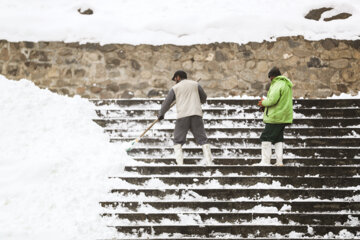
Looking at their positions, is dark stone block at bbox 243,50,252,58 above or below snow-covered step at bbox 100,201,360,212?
above

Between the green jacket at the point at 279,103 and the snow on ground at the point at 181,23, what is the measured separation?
290 centimetres

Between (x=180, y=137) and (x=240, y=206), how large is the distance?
4.49ft

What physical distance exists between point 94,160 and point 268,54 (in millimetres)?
4298

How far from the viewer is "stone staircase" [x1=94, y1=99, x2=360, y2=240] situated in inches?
191

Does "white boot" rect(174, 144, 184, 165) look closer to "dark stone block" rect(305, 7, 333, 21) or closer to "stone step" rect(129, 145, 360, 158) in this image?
"stone step" rect(129, 145, 360, 158)

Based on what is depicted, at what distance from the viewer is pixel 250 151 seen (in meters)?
6.14

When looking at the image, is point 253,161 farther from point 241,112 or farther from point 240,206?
point 241,112

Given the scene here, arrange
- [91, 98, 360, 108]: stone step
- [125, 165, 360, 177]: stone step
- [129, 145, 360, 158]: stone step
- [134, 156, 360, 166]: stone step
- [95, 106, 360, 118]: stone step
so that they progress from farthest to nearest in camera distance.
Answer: [91, 98, 360, 108]: stone step
[95, 106, 360, 118]: stone step
[129, 145, 360, 158]: stone step
[134, 156, 360, 166]: stone step
[125, 165, 360, 177]: stone step

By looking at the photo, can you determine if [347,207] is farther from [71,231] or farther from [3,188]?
[3,188]

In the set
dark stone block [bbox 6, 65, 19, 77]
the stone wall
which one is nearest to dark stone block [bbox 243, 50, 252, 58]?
the stone wall

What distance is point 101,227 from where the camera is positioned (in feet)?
15.9

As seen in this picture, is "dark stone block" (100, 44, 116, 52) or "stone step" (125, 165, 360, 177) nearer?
"stone step" (125, 165, 360, 177)

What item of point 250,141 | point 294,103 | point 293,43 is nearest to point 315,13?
point 293,43

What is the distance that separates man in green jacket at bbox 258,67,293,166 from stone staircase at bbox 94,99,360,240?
30 cm
